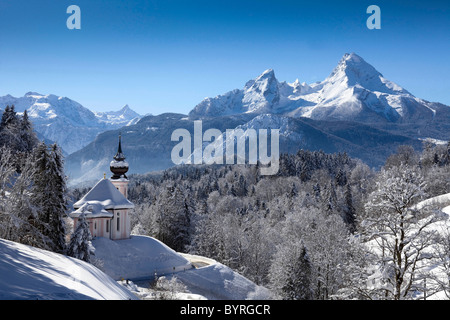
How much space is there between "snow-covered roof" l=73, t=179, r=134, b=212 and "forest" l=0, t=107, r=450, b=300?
4.95 meters

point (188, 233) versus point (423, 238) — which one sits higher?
point (423, 238)

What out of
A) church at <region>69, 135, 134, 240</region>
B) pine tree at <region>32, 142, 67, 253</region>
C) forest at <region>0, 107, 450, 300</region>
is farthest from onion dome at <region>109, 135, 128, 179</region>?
pine tree at <region>32, 142, 67, 253</region>

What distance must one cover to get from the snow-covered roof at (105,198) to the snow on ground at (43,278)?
20.8m

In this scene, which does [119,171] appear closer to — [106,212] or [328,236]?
[106,212]

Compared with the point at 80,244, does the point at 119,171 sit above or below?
above

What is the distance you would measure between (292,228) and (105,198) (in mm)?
31916

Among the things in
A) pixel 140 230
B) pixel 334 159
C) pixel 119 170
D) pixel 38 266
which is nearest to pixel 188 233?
pixel 140 230

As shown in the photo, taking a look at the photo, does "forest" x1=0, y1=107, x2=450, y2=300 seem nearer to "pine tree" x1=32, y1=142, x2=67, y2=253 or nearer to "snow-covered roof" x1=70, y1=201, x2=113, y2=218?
"pine tree" x1=32, y1=142, x2=67, y2=253

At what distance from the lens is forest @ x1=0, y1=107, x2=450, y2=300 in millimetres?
14453

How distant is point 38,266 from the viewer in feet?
41.3

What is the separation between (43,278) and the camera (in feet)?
36.7

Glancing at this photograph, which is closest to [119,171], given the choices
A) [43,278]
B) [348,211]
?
[43,278]
